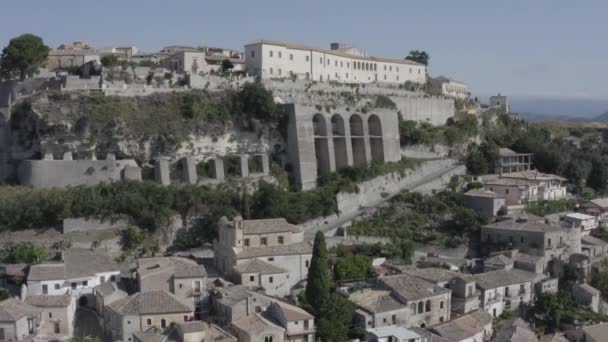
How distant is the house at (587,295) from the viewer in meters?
32.3

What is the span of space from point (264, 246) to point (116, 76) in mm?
14156

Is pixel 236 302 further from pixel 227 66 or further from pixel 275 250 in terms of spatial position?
pixel 227 66

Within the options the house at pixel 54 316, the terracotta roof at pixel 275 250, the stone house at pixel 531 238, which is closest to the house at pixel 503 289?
the stone house at pixel 531 238

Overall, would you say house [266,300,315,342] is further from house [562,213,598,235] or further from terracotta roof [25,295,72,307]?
house [562,213,598,235]

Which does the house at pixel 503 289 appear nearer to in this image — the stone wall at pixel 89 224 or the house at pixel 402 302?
the house at pixel 402 302

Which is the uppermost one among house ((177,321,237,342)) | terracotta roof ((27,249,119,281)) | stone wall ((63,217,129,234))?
stone wall ((63,217,129,234))

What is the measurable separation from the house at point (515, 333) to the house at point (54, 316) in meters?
15.6

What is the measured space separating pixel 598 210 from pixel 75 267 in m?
28.1

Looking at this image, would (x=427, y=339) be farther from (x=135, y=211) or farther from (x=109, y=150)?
(x=109, y=150)

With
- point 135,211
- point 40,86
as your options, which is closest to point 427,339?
point 135,211

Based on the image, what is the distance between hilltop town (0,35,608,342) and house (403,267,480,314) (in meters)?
0.09

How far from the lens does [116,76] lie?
39094 millimetres

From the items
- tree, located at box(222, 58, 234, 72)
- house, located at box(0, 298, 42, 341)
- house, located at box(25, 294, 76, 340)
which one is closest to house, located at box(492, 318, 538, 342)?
house, located at box(25, 294, 76, 340)

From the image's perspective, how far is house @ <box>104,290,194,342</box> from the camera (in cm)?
2533
